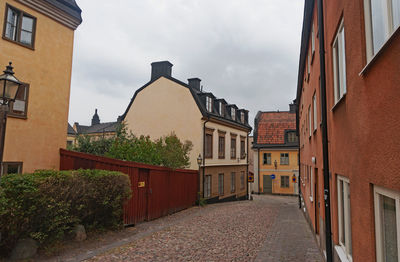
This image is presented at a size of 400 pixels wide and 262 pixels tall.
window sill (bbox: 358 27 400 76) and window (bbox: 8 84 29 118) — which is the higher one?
window (bbox: 8 84 29 118)

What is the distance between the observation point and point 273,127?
3856 centimetres

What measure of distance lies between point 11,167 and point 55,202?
4.00m

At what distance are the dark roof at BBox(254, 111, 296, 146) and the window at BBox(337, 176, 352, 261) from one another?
3162 cm

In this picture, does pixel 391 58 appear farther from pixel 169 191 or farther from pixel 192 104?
pixel 192 104

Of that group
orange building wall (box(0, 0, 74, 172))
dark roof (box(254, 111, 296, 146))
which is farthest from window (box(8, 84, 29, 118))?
dark roof (box(254, 111, 296, 146))

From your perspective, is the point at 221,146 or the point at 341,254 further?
the point at 221,146

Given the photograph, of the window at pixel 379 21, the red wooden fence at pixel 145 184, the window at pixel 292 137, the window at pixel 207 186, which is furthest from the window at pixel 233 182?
the window at pixel 379 21

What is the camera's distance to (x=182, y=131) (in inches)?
873

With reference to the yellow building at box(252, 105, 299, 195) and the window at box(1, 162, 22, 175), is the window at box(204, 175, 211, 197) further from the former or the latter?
the yellow building at box(252, 105, 299, 195)

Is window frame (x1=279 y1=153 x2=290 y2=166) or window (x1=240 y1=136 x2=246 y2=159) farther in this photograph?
window frame (x1=279 y1=153 x2=290 y2=166)

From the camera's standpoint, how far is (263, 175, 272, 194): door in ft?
120

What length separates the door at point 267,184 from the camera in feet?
120

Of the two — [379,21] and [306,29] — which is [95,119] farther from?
[379,21]

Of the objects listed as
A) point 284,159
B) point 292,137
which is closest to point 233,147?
point 284,159
